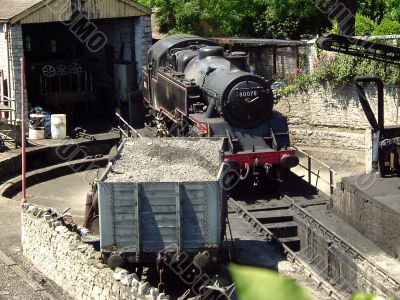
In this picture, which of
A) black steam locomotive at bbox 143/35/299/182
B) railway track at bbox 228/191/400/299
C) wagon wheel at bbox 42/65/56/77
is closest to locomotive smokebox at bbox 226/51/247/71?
black steam locomotive at bbox 143/35/299/182

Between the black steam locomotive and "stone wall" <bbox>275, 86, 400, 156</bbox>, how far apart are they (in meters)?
4.53

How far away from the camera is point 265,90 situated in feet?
46.4

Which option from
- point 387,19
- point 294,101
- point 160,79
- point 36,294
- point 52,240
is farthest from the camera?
point 387,19

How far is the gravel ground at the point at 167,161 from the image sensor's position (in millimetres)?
10148

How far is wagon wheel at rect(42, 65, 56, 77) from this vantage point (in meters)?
21.7

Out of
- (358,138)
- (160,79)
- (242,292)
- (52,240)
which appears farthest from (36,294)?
(358,138)

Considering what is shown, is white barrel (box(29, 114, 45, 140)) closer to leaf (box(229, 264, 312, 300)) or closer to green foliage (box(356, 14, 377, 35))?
green foliage (box(356, 14, 377, 35))

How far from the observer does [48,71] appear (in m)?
21.8

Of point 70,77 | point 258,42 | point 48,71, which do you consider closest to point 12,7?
point 48,71

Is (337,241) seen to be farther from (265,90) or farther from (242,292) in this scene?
(242,292)

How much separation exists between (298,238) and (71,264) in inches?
153

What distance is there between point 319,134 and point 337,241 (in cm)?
828

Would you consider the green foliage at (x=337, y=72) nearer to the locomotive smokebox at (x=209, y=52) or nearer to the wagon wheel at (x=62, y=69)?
the locomotive smokebox at (x=209, y=52)

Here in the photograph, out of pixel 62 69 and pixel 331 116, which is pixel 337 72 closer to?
pixel 331 116
